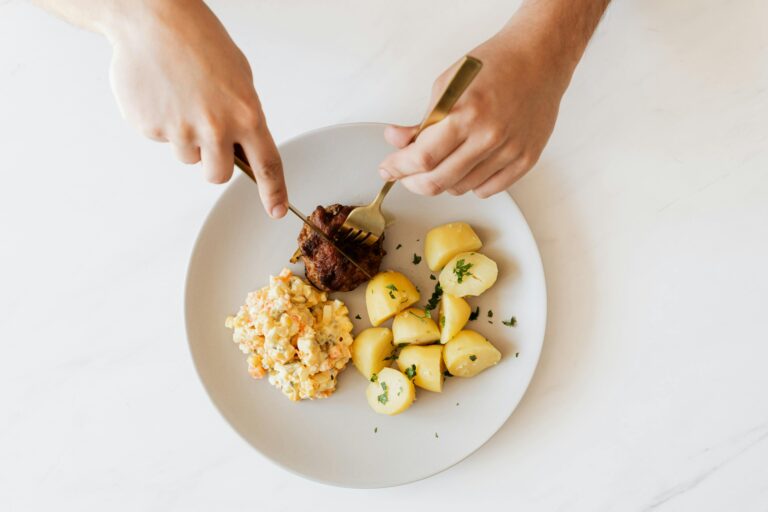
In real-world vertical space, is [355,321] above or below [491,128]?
below

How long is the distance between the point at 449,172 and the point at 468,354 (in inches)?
26.6

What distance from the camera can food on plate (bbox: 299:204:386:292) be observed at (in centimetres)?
210

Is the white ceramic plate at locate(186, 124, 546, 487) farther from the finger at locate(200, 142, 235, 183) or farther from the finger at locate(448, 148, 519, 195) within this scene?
the finger at locate(200, 142, 235, 183)

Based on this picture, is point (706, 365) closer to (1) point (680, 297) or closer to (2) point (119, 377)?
(1) point (680, 297)

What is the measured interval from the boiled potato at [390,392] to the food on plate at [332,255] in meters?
0.33

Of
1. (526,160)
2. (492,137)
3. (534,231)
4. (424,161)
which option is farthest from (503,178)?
(534,231)

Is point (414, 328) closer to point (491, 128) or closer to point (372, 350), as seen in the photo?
point (372, 350)

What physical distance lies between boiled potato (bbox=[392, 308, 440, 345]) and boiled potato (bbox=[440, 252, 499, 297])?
0.13 metres

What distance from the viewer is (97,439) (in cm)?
235

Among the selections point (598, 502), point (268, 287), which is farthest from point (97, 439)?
point (598, 502)

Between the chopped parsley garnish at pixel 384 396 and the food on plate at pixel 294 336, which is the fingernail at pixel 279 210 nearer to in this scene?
the food on plate at pixel 294 336

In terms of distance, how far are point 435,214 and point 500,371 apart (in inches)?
22.9

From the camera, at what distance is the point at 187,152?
1.52 meters

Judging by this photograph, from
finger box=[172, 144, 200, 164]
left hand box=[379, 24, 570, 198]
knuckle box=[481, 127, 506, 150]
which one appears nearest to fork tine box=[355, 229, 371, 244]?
left hand box=[379, 24, 570, 198]
